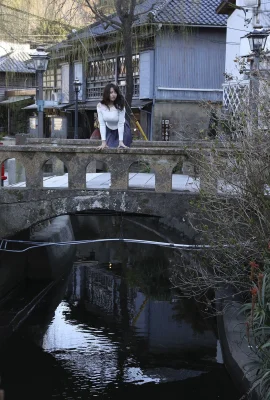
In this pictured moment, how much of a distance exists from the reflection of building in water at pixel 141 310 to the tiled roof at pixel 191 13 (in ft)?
43.7

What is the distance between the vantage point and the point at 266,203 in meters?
8.70

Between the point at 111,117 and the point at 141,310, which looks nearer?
the point at 111,117

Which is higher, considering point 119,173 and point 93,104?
point 93,104

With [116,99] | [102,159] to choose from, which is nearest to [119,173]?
[102,159]

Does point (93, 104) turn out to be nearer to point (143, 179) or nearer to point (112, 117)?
point (143, 179)

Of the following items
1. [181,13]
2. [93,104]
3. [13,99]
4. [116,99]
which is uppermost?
[181,13]

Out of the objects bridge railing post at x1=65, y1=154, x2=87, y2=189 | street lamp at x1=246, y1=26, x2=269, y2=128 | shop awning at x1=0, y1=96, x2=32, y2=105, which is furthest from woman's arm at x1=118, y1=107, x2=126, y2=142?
shop awning at x1=0, y1=96, x2=32, y2=105

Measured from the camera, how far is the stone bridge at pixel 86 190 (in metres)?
11.5

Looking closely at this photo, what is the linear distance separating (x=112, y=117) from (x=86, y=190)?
1.27m

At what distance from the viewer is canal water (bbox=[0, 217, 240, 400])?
989 centimetres

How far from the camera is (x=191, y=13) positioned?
29.3 meters

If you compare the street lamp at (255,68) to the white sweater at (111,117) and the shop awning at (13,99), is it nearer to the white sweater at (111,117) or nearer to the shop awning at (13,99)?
the white sweater at (111,117)

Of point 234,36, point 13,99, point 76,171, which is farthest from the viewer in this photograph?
point 13,99

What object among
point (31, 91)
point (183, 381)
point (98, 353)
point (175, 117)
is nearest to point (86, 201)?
point (98, 353)
